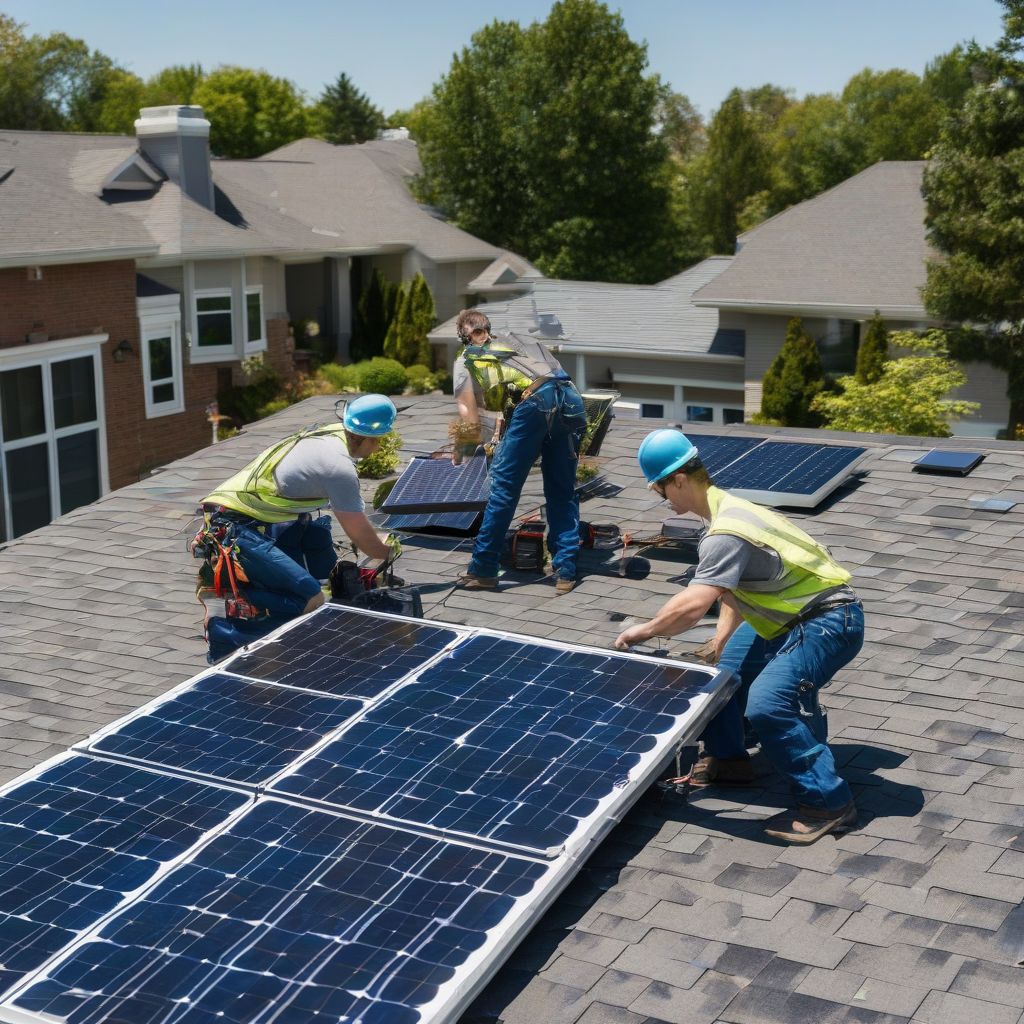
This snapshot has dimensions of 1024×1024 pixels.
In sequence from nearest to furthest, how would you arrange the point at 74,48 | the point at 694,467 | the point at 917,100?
the point at 694,467 < the point at 917,100 < the point at 74,48

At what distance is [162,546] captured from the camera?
11.4 metres

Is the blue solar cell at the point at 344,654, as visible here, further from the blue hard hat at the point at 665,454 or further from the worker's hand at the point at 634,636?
the blue hard hat at the point at 665,454

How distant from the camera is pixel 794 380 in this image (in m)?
33.4

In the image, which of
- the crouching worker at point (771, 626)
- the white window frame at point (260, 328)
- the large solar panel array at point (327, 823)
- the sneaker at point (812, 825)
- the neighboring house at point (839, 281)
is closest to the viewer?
the large solar panel array at point (327, 823)

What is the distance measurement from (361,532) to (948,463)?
7.04m

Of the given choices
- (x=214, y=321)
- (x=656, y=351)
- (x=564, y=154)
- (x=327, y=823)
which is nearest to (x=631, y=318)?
(x=656, y=351)

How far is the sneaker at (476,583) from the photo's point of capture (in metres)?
9.89

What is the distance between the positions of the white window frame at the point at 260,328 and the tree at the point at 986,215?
19.3 m

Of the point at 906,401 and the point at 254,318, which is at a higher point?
the point at 254,318

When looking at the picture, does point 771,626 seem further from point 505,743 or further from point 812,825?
point 505,743

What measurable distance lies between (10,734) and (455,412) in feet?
31.9

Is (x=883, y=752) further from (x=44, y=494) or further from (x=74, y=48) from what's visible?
(x=74, y=48)

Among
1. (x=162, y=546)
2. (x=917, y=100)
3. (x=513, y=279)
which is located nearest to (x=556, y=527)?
(x=162, y=546)

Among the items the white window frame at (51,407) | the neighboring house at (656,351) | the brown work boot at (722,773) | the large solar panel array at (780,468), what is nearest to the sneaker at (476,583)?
the large solar panel array at (780,468)
